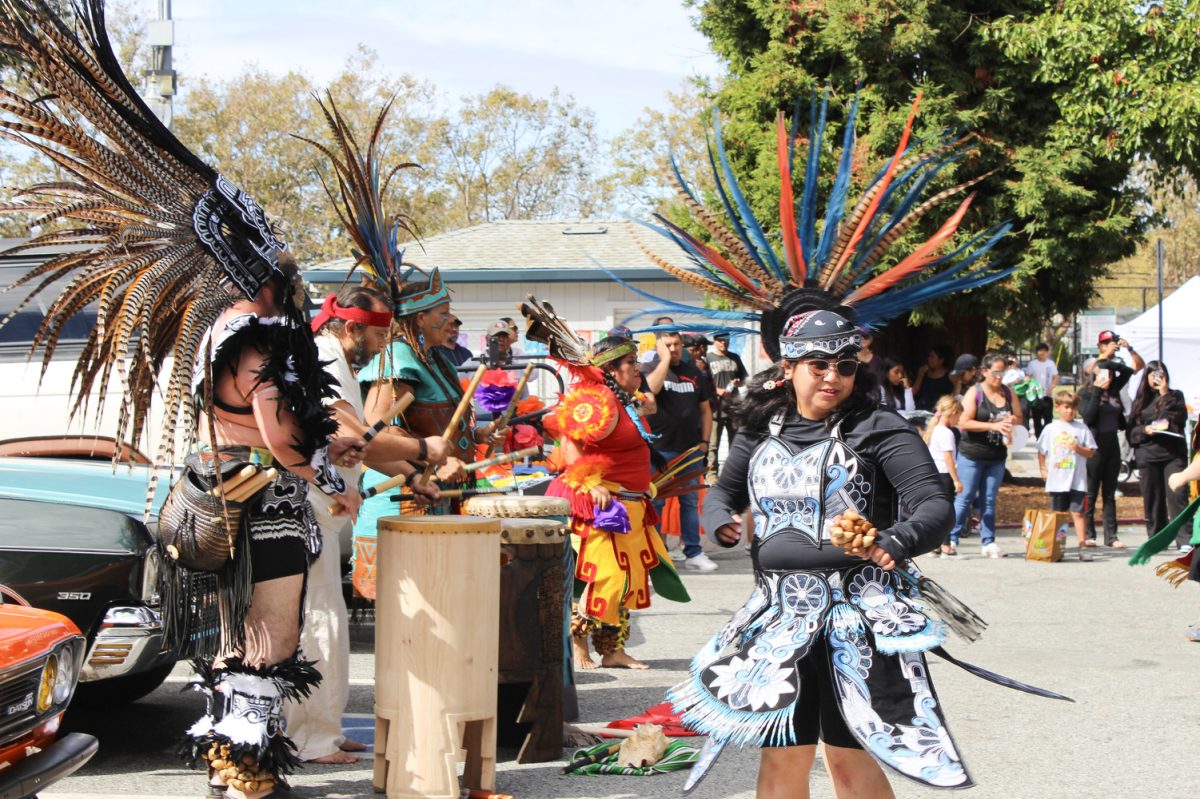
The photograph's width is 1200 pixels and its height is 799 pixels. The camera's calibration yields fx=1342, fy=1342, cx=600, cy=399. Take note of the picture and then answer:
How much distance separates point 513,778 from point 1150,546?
4.70 meters

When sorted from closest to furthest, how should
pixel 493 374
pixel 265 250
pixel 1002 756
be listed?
pixel 265 250, pixel 1002 756, pixel 493 374

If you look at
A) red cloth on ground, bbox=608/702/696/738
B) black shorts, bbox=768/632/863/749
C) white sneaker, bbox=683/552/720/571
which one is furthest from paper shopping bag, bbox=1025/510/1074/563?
black shorts, bbox=768/632/863/749

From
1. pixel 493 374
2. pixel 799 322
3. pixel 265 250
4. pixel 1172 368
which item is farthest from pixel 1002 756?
pixel 1172 368

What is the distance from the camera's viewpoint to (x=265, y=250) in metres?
4.75

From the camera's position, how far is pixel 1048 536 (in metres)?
12.6

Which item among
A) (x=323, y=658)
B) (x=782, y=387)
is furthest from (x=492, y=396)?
(x=782, y=387)

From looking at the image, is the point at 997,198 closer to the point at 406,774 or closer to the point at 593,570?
the point at 593,570

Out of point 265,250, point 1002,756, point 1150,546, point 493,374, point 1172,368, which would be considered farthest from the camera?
point 1172,368

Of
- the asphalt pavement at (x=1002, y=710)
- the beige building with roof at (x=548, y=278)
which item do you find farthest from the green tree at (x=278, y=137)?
the asphalt pavement at (x=1002, y=710)

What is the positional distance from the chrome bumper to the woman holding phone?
409 inches

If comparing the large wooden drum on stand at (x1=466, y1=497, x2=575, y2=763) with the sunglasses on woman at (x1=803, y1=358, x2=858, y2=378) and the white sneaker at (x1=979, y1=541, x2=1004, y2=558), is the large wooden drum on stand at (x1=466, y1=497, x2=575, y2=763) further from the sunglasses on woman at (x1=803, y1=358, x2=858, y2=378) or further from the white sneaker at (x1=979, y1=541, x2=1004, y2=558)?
the white sneaker at (x1=979, y1=541, x2=1004, y2=558)

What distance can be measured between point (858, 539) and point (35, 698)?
2.45 metres

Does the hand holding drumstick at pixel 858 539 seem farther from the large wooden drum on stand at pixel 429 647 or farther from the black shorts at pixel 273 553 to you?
the black shorts at pixel 273 553

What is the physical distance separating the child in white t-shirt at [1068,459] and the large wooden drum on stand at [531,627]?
28.1 feet
